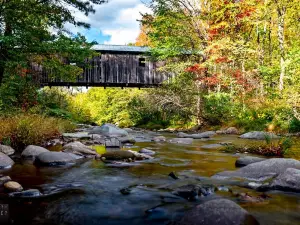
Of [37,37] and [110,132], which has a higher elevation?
[37,37]

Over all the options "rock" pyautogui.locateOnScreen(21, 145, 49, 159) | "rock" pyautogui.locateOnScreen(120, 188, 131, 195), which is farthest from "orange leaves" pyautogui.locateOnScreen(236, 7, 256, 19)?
"rock" pyautogui.locateOnScreen(120, 188, 131, 195)

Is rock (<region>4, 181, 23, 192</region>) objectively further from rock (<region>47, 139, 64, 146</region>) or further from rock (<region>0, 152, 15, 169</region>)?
rock (<region>47, 139, 64, 146</region>)

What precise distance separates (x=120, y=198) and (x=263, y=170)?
7.89 feet

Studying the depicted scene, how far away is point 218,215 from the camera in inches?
100

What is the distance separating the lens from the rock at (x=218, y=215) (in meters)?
2.51

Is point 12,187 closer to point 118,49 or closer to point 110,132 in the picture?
point 110,132

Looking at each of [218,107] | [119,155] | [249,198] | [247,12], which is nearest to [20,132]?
[119,155]

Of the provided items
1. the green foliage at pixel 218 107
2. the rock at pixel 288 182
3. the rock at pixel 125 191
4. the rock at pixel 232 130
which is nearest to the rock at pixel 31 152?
the rock at pixel 125 191

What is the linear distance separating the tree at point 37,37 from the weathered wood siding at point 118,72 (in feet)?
42.3

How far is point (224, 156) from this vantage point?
6.92 meters

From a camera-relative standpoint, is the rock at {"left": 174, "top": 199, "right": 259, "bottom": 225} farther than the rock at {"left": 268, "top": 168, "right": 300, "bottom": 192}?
No

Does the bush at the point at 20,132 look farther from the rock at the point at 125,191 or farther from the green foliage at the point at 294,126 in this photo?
the green foliage at the point at 294,126

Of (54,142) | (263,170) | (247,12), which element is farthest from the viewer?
(247,12)

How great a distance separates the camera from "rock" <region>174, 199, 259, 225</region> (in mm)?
2506
